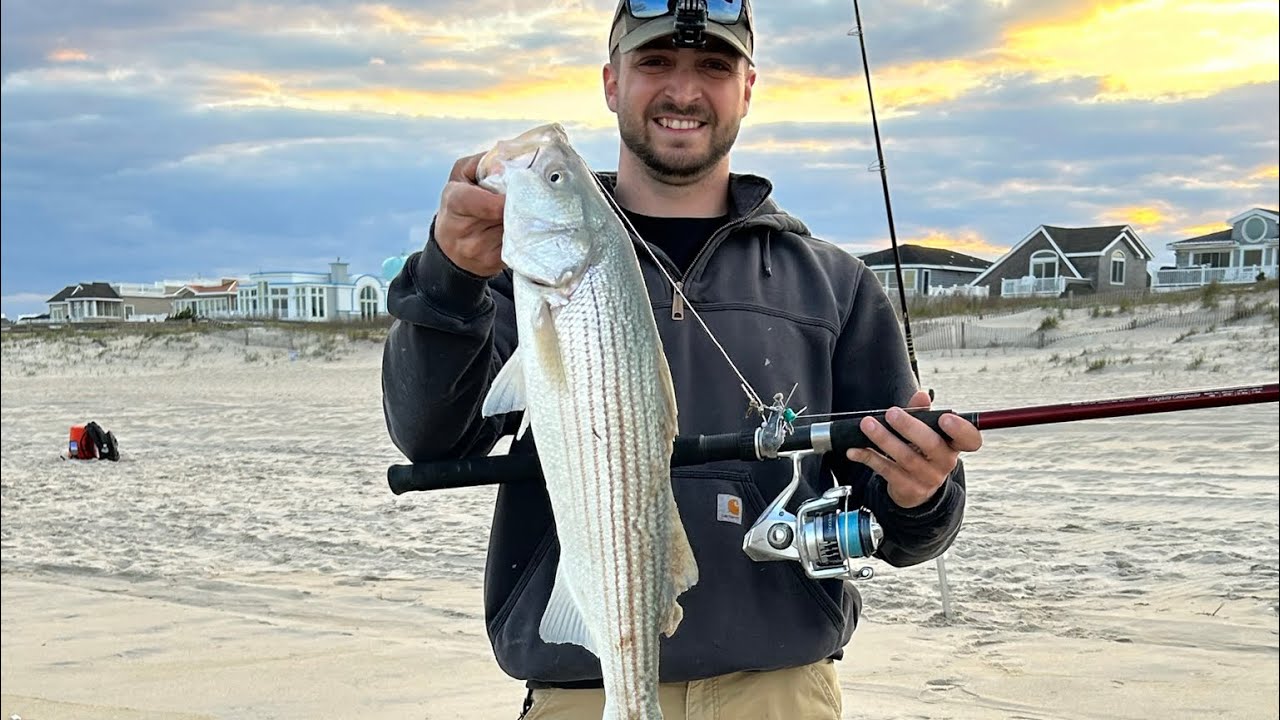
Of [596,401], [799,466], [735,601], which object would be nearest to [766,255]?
[799,466]

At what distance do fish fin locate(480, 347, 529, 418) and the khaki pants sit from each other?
3.58ft

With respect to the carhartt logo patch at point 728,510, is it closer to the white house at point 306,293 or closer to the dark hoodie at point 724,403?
the dark hoodie at point 724,403

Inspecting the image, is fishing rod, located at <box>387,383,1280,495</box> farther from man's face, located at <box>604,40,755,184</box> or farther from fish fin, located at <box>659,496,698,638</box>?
man's face, located at <box>604,40,755,184</box>

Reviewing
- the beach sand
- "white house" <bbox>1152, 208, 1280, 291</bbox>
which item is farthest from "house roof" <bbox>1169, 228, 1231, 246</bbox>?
the beach sand

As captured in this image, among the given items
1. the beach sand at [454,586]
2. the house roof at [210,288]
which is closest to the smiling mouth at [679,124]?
the beach sand at [454,586]

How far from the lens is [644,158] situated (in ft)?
11.4

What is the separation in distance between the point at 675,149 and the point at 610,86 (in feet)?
1.60

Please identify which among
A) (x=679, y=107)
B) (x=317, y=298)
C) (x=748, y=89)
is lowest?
(x=679, y=107)

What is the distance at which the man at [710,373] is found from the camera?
279 cm

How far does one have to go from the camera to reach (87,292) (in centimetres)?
6406

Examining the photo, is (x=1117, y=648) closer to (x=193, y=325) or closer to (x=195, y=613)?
(x=195, y=613)

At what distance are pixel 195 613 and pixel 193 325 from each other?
1471 inches

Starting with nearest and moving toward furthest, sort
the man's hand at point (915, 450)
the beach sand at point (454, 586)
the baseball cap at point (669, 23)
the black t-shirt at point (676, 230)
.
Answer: the man's hand at point (915, 450) < the baseball cap at point (669, 23) < the black t-shirt at point (676, 230) < the beach sand at point (454, 586)

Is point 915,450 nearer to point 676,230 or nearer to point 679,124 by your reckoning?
point 676,230
